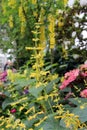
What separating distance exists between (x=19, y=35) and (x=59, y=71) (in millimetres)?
818

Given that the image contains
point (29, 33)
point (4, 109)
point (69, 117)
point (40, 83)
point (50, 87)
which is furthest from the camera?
point (29, 33)

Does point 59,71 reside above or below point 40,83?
below

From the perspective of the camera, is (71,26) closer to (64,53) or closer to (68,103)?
(64,53)

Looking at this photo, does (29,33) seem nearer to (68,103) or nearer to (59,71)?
(59,71)

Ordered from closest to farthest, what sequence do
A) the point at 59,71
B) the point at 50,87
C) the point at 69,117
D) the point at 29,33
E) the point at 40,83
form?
the point at 69,117, the point at 40,83, the point at 50,87, the point at 59,71, the point at 29,33

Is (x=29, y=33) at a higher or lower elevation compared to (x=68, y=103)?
higher

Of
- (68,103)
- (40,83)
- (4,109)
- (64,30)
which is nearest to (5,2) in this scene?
(64,30)

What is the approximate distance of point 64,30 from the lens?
410cm

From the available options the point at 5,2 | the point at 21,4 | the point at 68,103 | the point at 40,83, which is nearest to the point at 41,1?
the point at 21,4

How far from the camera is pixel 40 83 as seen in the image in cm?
241

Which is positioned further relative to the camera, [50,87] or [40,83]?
[50,87]

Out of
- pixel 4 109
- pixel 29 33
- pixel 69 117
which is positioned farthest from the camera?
→ pixel 29 33

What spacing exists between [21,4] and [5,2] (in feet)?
1.03

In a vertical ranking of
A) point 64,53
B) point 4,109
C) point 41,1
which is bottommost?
point 4,109
